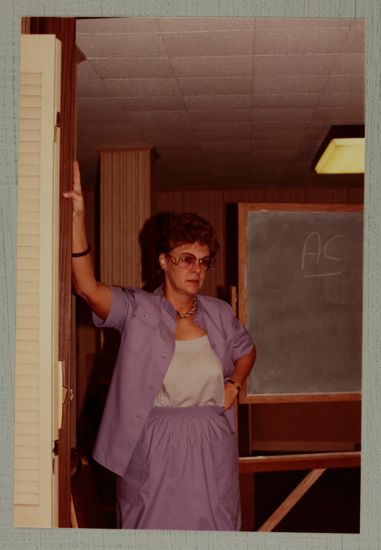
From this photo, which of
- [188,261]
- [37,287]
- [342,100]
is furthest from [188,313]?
[342,100]

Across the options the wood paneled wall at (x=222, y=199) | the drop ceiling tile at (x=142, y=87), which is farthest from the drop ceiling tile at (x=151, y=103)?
the wood paneled wall at (x=222, y=199)

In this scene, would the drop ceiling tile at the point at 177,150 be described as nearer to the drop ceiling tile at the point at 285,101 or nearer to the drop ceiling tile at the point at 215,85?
the drop ceiling tile at the point at 285,101

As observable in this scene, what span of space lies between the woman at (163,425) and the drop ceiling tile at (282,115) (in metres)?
1.63

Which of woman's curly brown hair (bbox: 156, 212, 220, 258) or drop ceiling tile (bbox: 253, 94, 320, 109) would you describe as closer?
woman's curly brown hair (bbox: 156, 212, 220, 258)

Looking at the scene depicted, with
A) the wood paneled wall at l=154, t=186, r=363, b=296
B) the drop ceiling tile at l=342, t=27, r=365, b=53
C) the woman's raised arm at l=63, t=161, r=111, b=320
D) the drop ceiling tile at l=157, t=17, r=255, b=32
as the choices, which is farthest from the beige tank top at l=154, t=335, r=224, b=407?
the wood paneled wall at l=154, t=186, r=363, b=296

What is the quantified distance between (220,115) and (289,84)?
570mm

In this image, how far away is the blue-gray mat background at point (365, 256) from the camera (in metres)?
1.54

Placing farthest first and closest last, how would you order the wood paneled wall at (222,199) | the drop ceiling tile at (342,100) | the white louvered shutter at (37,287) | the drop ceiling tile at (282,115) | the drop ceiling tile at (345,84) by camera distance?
the wood paneled wall at (222,199), the drop ceiling tile at (282,115), the drop ceiling tile at (342,100), the drop ceiling tile at (345,84), the white louvered shutter at (37,287)

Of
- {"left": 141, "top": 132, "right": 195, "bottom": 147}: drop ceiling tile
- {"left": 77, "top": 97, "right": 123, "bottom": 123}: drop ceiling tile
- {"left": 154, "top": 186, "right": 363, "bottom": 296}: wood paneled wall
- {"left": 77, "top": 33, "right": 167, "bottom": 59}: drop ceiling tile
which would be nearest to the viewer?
{"left": 77, "top": 33, "right": 167, "bottom": 59}: drop ceiling tile

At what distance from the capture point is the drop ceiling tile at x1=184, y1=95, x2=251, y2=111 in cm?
298

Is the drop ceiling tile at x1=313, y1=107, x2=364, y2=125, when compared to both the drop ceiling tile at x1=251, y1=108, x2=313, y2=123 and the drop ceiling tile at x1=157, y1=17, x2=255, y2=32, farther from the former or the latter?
the drop ceiling tile at x1=157, y1=17, x2=255, y2=32

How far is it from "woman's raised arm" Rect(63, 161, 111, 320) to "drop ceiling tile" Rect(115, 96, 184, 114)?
1455 mm

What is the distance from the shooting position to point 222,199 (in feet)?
18.5

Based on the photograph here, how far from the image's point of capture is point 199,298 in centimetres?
210
